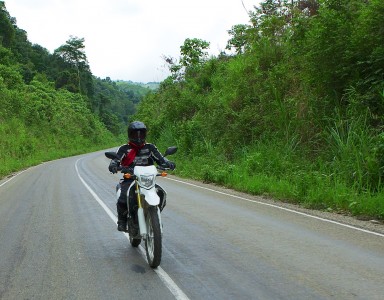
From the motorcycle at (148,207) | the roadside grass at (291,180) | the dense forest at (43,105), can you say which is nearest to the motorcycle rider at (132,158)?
the motorcycle at (148,207)

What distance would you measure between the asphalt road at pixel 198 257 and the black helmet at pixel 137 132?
1.71m

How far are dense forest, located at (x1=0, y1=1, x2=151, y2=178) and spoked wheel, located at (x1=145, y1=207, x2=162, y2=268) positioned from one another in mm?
21317

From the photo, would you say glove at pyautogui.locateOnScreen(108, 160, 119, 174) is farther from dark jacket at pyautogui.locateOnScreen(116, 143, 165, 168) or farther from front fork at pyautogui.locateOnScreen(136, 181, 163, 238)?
front fork at pyautogui.locateOnScreen(136, 181, 163, 238)

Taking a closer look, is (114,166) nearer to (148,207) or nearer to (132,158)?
(132,158)

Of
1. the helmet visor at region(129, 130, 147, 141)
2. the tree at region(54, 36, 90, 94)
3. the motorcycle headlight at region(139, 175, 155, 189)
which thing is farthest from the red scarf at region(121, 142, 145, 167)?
the tree at region(54, 36, 90, 94)

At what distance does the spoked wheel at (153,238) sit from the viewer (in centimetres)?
535

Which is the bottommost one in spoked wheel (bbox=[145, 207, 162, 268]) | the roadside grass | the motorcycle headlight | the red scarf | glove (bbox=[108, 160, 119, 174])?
the roadside grass

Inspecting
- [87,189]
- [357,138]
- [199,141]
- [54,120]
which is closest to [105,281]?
[357,138]

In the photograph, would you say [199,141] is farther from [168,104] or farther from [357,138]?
[357,138]

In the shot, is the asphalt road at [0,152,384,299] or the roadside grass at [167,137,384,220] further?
the roadside grass at [167,137,384,220]

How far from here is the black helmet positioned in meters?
6.13

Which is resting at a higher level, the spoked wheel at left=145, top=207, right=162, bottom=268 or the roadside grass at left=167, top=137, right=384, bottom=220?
the spoked wheel at left=145, top=207, right=162, bottom=268

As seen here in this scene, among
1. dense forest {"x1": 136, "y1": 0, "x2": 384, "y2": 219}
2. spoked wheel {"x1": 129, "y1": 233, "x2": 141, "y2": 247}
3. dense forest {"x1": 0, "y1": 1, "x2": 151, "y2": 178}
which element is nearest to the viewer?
spoked wheel {"x1": 129, "y1": 233, "x2": 141, "y2": 247}

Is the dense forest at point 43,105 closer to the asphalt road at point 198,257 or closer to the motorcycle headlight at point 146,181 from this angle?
the asphalt road at point 198,257
